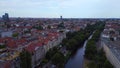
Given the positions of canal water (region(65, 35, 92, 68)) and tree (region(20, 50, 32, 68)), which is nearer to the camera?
tree (region(20, 50, 32, 68))

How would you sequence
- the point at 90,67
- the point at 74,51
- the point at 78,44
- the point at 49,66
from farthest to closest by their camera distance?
the point at 78,44 < the point at 74,51 < the point at 49,66 < the point at 90,67

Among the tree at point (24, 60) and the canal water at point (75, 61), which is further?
the canal water at point (75, 61)

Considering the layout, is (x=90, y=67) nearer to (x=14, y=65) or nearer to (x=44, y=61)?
(x=44, y=61)

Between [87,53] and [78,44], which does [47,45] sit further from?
[78,44]

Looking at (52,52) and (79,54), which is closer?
(52,52)

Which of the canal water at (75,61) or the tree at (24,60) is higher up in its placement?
the tree at (24,60)

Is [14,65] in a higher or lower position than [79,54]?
higher

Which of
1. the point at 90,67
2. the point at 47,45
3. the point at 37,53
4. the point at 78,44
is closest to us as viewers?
the point at 90,67

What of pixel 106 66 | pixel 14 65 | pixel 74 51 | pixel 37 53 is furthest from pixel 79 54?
pixel 14 65

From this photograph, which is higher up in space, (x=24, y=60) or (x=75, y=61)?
(x=24, y=60)

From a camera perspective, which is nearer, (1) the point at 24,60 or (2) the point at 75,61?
(1) the point at 24,60

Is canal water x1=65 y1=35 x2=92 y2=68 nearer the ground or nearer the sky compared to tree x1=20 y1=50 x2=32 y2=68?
nearer the ground
